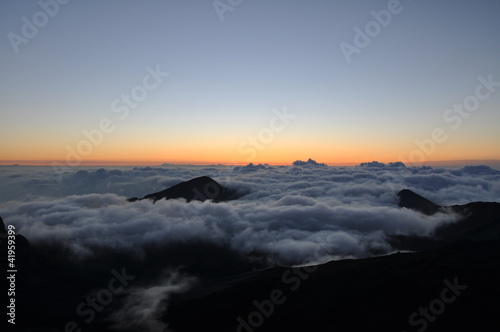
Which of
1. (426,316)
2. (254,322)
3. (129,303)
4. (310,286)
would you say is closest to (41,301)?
(129,303)

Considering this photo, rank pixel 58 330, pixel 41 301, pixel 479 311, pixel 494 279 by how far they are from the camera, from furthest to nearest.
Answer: pixel 41 301 < pixel 58 330 < pixel 494 279 < pixel 479 311

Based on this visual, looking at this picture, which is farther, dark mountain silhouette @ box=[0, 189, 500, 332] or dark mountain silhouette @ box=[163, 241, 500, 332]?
dark mountain silhouette @ box=[0, 189, 500, 332]

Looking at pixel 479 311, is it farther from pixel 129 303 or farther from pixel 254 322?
pixel 129 303

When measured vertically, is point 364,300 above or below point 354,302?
above

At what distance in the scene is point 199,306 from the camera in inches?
5743

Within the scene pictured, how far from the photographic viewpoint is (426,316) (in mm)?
98875

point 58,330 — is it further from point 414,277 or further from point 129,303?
point 414,277

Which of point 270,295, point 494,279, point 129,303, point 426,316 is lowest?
point 129,303

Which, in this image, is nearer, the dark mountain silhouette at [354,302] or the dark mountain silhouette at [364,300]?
the dark mountain silhouette at [364,300]

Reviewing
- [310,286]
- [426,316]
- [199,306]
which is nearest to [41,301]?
[199,306]

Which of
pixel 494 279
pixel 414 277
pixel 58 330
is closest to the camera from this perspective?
pixel 494 279

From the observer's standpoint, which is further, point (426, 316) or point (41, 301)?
point (41, 301)

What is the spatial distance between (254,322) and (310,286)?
105ft

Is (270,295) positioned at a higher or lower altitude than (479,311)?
lower
